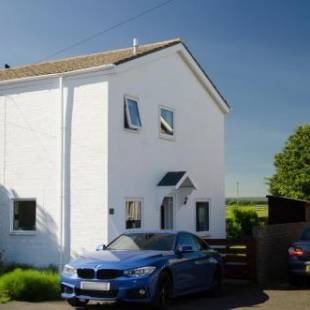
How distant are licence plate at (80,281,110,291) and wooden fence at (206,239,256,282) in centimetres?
608

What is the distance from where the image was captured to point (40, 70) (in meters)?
19.0

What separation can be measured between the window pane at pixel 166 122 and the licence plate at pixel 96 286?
8.72m

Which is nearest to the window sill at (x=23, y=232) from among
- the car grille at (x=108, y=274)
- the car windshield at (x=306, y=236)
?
the car grille at (x=108, y=274)

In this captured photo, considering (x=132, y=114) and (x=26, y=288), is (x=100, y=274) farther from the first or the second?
(x=132, y=114)

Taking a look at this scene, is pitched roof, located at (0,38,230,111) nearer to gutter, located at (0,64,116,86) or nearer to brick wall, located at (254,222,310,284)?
gutter, located at (0,64,116,86)

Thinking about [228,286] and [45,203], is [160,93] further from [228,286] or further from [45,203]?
[228,286]

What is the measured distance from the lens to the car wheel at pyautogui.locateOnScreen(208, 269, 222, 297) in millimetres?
13103

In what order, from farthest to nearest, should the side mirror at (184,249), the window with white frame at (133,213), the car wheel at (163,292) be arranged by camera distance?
the window with white frame at (133,213) < the side mirror at (184,249) < the car wheel at (163,292)

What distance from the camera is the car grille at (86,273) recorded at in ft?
35.3

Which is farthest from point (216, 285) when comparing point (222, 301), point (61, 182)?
point (61, 182)

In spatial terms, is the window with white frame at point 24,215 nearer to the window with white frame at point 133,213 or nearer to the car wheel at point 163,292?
the window with white frame at point 133,213

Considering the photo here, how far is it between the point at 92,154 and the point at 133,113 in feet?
6.43

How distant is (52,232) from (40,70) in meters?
5.40

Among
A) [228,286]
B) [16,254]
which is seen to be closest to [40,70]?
[16,254]
